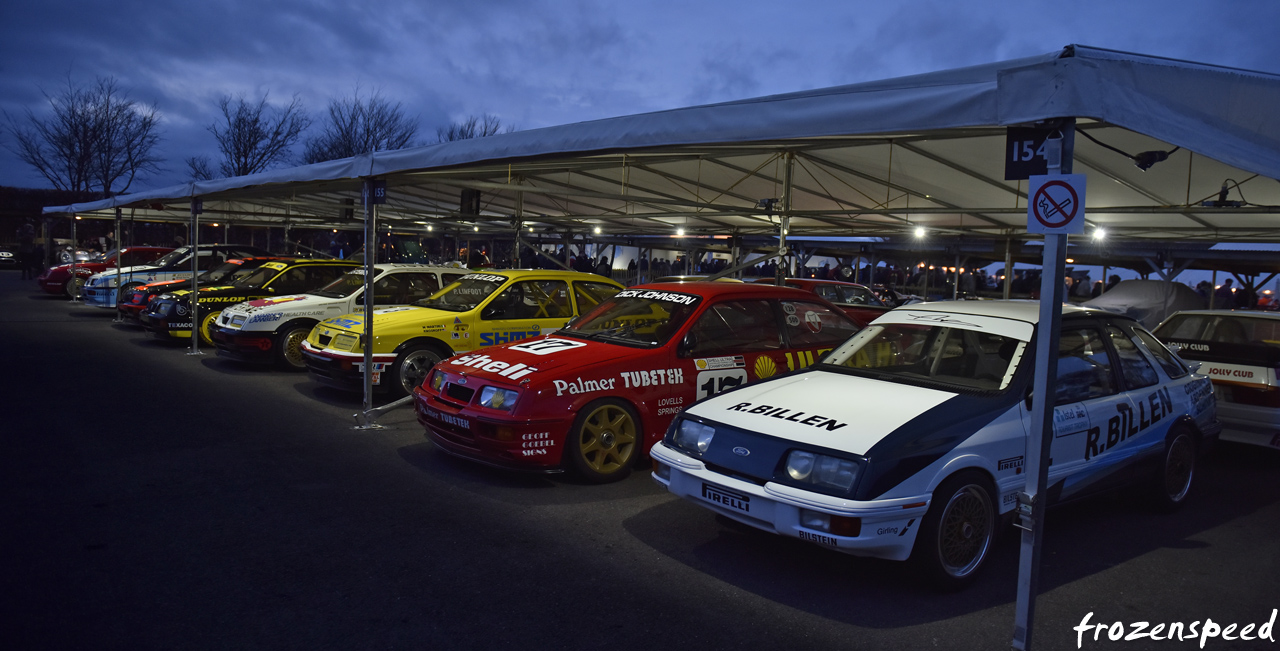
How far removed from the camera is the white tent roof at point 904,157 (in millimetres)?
3223

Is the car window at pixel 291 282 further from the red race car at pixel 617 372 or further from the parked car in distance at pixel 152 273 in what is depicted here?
the red race car at pixel 617 372

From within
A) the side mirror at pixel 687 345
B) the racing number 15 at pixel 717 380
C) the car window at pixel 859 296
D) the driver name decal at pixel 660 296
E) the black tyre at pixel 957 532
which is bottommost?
the black tyre at pixel 957 532

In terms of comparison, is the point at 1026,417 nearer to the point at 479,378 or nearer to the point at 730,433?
the point at 730,433

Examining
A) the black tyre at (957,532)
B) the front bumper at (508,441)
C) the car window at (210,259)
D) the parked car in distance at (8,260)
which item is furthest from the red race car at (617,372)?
the parked car in distance at (8,260)

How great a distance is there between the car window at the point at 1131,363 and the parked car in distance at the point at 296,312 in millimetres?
7777

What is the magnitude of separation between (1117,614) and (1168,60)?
2.71 meters

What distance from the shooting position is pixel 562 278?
347 inches

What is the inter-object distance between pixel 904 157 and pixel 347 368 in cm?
663

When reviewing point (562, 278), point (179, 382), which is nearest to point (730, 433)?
point (562, 278)

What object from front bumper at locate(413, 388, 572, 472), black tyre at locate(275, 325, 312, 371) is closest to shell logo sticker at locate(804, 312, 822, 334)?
front bumper at locate(413, 388, 572, 472)

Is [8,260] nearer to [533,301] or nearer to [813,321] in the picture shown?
[533,301]

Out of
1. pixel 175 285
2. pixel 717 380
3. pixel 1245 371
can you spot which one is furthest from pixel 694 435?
pixel 175 285

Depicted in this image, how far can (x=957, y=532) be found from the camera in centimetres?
388

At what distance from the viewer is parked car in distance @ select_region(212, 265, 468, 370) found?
400 inches
